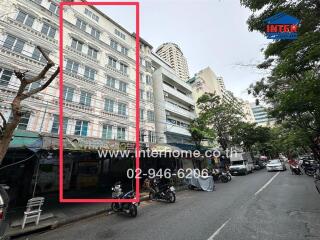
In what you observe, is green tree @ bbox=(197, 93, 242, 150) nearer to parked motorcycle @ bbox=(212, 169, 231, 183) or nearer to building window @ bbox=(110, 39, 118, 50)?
parked motorcycle @ bbox=(212, 169, 231, 183)

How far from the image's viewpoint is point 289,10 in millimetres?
6766

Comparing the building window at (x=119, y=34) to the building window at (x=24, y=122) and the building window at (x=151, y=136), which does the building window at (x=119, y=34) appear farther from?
the building window at (x=24, y=122)

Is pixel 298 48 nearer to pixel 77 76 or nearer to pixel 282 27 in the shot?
pixel 282 27

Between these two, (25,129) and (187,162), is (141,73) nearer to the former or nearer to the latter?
(187,162)

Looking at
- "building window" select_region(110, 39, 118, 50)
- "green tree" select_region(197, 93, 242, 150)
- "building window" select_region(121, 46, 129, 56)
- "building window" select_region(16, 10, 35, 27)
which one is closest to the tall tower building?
"green tree" select_region(197, 93, 242, 150)

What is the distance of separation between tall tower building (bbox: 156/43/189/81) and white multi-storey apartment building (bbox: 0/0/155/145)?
71744mm

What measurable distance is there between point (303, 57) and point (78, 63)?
1715 cm

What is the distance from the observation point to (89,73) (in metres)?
18.2

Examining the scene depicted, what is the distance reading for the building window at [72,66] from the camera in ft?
54.7

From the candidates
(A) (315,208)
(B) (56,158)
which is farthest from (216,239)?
(B) (56,158)

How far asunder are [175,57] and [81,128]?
86869mm

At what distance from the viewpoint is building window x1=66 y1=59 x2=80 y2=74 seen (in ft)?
54.7

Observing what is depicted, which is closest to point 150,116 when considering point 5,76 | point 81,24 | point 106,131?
point 106,131

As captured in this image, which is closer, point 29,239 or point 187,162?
point 29,239
